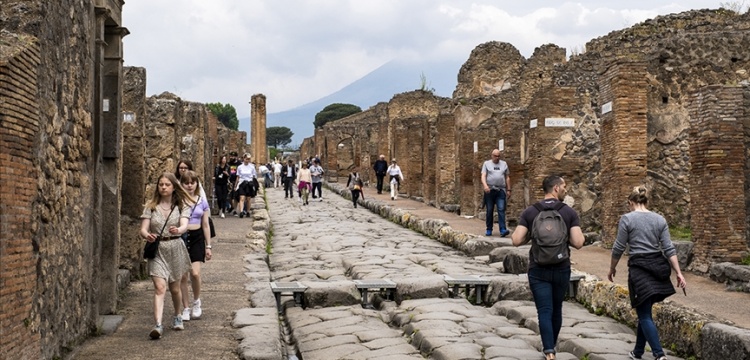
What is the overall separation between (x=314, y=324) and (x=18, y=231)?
12.3 ft

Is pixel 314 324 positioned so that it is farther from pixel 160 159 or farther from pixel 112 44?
pixel 160 159

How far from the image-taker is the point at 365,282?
376 inches

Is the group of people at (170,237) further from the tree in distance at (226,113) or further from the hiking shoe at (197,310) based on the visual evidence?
the tree in distance at (226,113)

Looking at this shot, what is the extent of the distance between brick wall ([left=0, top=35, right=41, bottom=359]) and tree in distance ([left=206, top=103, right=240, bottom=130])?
10709 centimetres

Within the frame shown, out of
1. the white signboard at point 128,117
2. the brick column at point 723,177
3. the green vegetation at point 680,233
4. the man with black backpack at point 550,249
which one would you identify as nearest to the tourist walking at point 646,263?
the man with black backpack at point 550,249

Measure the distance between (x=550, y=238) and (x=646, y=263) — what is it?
751mm

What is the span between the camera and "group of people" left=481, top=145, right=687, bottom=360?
655 centimetres

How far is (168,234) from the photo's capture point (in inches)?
285

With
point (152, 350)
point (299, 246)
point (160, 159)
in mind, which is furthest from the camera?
point (299, 246)

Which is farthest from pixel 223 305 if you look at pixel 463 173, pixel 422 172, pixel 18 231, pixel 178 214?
pixel 422 172

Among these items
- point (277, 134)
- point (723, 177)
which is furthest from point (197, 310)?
point (277, 134)

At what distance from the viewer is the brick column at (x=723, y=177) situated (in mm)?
10320

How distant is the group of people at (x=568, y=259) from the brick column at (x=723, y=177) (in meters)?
3.87

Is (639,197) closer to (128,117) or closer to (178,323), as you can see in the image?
(178,323)
